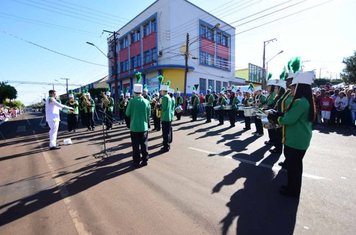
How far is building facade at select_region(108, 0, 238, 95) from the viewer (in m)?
31.2

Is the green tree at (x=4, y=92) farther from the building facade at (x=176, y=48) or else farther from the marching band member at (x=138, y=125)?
the marching band member at (x=138, y=125)

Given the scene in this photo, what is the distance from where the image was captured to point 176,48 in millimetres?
32062

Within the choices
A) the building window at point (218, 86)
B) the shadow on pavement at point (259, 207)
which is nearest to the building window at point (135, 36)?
the building window at point (218, 86)

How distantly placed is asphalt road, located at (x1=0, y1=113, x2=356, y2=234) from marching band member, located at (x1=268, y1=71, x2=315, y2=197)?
0.33m

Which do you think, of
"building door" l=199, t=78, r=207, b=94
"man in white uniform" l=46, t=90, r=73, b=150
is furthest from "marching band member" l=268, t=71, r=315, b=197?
"building door" l=199, t=78, r=207, b=94

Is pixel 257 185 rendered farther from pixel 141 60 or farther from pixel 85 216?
pixel 141 60

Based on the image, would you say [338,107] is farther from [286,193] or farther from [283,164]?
[286,193]

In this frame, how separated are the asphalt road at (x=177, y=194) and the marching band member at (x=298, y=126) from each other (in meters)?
0.33

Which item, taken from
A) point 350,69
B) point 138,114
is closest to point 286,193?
point 138,114

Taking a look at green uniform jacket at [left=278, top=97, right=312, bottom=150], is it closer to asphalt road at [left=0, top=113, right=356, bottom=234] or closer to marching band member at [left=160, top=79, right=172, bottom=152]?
asphalt road at [left=0, top=113, right=356, bottom=234]

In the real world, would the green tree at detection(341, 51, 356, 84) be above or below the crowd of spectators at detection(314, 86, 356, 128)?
above

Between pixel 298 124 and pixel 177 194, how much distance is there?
2404 millimetres

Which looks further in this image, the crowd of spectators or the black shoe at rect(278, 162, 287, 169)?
the crowd of spectators

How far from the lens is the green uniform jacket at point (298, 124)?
4145mm
